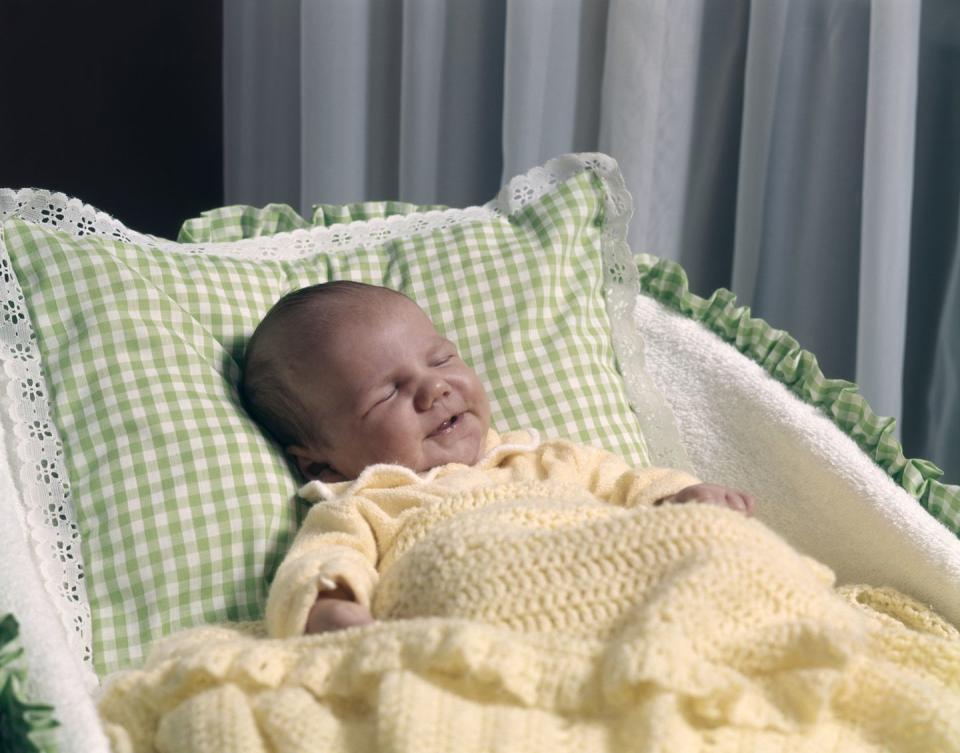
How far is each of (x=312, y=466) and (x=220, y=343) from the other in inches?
6.8

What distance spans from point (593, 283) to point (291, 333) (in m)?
0.39

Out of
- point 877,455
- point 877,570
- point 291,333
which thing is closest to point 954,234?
point 877,455

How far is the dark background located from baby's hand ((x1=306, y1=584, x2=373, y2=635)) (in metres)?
1.18

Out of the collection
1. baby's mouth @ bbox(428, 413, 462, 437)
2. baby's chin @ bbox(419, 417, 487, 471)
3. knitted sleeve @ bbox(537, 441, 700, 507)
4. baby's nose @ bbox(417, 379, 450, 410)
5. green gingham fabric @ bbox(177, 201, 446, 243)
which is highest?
green gingham fabric @ bbox(177, 201, 446, 243)

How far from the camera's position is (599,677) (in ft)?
2.56

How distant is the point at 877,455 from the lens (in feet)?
4.07

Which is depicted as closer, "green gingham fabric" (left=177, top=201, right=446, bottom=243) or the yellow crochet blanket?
the yellow crochet blanket

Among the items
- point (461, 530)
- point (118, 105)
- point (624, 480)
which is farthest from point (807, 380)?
point (118, 105)

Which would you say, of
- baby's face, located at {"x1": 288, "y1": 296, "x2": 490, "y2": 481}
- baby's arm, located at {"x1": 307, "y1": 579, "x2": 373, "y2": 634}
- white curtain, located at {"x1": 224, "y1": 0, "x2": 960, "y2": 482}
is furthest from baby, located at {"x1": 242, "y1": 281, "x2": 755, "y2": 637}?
white curtain, located at {"x1": 224, "y1": 0, "x2": 960, "y2": 482}

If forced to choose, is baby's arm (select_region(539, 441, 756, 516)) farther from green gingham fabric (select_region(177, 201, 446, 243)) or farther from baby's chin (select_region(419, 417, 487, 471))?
green gingham fabric (select_region(177, 201, 446, 243))

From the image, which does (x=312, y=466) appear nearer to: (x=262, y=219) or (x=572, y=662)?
(x=262, y=219)

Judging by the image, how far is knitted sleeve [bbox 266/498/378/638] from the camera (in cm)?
94

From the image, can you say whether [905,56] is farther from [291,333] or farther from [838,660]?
[838,660]

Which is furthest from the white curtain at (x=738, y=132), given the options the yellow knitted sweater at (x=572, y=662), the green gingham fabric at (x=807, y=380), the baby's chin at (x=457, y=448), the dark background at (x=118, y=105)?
the yellow knitted sweater at (x=572, y=662)
